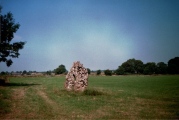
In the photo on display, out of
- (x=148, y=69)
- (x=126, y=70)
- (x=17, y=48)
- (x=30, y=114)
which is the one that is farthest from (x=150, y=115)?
(x=126, y=70)

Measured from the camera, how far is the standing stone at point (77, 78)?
1110 inches

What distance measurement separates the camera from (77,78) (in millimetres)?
28594

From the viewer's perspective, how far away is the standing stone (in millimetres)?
28188

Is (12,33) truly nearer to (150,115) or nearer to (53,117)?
(53,117)

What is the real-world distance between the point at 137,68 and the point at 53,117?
158 metres

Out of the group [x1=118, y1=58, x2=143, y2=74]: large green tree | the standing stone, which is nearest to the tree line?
[x1=118, y1=58, x2=143, y2=74]: large green tree

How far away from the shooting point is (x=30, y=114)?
13.7 metres

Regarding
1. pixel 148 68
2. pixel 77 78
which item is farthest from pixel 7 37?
pixel 148 68

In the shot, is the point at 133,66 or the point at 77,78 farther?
the point at 133,66

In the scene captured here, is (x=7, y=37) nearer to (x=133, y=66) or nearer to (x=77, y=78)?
(x=77, y=78)

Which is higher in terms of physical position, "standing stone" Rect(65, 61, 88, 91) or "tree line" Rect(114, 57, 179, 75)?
"tree line" Rect(114, 57, 179, 75)

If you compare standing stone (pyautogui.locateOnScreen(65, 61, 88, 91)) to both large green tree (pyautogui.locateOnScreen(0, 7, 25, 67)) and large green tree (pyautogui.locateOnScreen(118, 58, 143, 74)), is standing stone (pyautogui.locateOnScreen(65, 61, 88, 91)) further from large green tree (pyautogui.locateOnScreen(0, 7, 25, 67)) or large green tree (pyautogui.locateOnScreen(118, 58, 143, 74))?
large green tree (pyautogui.locateOnScreen(118, 58, 143, 74))

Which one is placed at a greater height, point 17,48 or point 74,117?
point 17,48

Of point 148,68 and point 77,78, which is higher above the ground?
point 148,68
